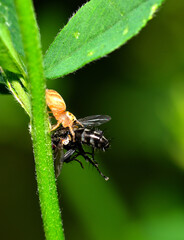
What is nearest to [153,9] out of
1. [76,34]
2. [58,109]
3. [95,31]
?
[95,31]

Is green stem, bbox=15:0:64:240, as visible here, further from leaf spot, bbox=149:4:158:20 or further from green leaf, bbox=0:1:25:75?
leaf spot, bbox=149:4:158:20

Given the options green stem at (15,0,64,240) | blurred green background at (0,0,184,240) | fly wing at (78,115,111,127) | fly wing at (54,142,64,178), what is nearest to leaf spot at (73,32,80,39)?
green stem at (15,0,64,240)

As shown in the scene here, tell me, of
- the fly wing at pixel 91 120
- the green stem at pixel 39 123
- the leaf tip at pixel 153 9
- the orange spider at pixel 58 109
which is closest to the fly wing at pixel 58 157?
the orange spider at pixel 58 109

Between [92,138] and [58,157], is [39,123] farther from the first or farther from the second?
[92,138]

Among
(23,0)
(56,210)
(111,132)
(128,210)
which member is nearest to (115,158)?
(111,132)

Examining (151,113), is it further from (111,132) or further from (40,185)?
(40,185)

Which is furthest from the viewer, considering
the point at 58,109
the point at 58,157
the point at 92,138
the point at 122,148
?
the point at 122,148
